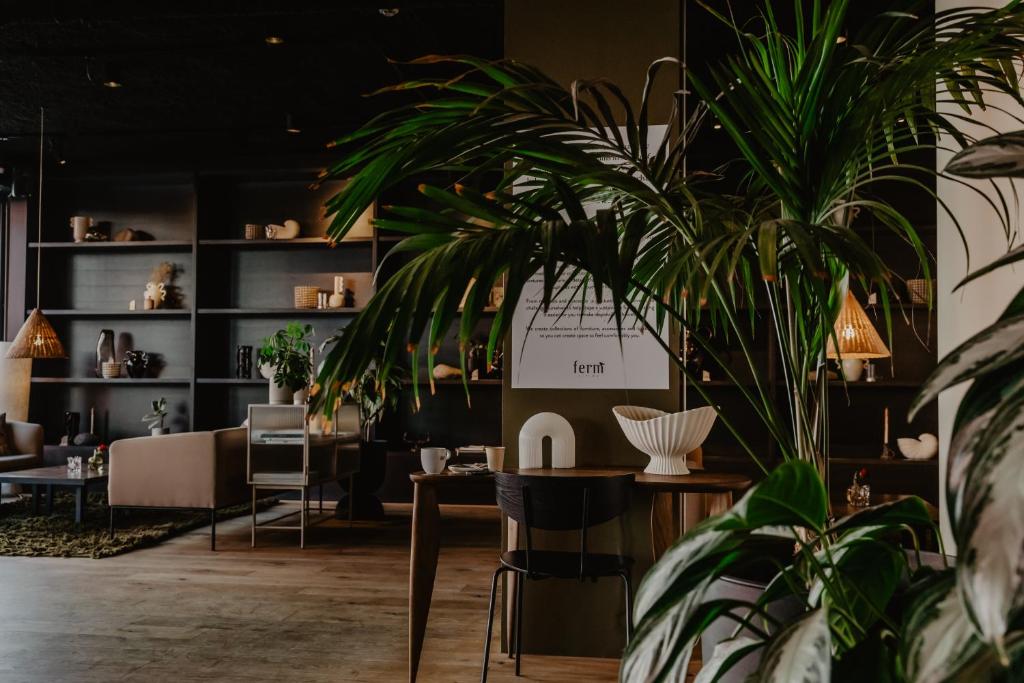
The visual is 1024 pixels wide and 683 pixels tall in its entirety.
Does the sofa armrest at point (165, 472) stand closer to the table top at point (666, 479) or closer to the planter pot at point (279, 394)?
the planter pot at point (279, 394)

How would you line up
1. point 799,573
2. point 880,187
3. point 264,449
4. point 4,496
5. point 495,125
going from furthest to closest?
1. point 4,496
2. point 880,187
3. point 264,449
4. point 495,125
5. point 799,573

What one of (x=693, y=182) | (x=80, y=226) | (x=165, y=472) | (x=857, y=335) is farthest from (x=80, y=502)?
(x=693, y=182)

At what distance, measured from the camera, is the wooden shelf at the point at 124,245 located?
7977 millimetres

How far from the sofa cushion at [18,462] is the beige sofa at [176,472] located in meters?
1.80

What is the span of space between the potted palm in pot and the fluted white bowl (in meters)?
1.29

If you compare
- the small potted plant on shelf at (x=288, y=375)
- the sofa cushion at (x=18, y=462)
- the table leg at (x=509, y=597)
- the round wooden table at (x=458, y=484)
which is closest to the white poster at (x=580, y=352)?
the round wooden table at (x=458, y=484)

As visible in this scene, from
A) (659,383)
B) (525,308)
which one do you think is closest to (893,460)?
(659,383)

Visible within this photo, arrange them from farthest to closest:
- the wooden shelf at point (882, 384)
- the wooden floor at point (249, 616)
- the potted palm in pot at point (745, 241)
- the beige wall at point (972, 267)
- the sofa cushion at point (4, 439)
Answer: the sofa cushion at point (4, 439) < the wooden shelf at point (882, 384) < the wooden floor at point (249, 616) < the beige wall at point (972, 267) < the potted palm in pot at point (745, 241)

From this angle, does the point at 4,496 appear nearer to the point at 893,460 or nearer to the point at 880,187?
the point at 893,460

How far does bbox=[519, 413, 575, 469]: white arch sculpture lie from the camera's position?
3.24m

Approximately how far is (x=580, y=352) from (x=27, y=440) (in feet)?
19.3

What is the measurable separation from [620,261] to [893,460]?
5552mm

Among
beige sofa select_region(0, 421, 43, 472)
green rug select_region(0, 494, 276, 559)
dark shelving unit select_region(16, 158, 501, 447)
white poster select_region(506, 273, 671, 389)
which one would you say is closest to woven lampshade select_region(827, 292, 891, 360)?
white poster select_region(506, 273, 671, 389)

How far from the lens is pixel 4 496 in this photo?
7461mm
